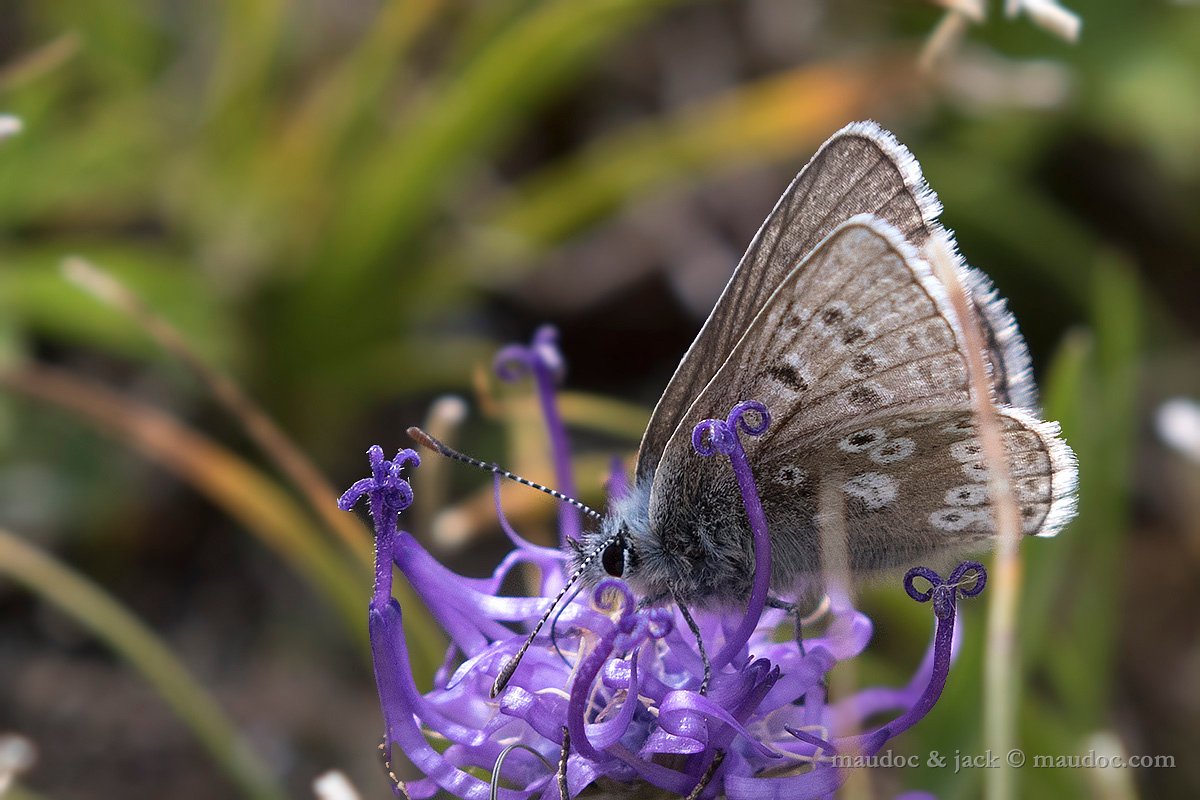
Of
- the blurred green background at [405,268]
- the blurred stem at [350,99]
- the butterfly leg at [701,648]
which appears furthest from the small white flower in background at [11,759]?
the blurred stem at [350,99]

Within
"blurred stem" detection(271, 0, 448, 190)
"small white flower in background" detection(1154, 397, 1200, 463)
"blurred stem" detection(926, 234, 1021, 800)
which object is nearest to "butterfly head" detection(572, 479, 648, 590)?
"blurred stem" detection(926, 234, 1021, 800)

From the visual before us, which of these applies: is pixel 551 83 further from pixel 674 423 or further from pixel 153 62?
pixel 674 423

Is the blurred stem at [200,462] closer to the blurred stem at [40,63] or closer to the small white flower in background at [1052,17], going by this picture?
the blurred stem at [40,63]

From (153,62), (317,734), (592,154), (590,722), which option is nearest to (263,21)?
(153,62)

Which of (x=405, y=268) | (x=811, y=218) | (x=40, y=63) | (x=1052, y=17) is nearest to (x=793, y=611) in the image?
(x=811, y=218)

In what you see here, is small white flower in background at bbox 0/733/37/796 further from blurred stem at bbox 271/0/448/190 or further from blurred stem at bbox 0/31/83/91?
blurred stem at bbox 271/0/448/190

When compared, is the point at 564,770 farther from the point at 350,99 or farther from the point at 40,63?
the point at 350,99
